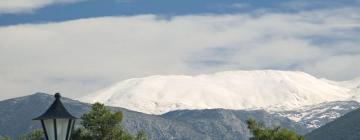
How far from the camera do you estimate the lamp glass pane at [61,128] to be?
1079 inches

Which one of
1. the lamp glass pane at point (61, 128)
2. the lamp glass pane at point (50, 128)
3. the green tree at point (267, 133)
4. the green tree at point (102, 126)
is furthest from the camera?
the green tree at point (267, 133)

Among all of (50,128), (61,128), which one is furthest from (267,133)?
(50,128)

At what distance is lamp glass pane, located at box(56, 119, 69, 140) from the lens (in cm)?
2741

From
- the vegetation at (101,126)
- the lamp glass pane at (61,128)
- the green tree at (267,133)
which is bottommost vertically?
the green tree at (267,133)

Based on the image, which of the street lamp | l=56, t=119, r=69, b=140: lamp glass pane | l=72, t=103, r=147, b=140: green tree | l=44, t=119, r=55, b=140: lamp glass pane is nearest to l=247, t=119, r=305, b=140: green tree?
l=72, t=103, r=147, b=140: green tree

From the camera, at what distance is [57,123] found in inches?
Result: 1084

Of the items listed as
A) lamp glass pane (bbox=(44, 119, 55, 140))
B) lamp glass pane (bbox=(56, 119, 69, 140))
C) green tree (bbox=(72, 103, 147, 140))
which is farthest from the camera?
green tree (bbox=(72, 103, 147, 140))

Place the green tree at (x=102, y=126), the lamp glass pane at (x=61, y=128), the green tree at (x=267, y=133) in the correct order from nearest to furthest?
the lamp glass pane at (x=61, y=128)
the green tree at (x=102, y=126)
the green tree at (x=267, y=133)

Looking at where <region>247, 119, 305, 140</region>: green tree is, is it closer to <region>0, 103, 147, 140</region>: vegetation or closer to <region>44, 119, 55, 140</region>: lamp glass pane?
<region>0, 103, 147, 140</region>: vegetation

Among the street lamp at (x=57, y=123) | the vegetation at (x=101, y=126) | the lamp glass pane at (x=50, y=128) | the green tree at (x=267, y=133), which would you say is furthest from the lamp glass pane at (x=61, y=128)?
the green tree at (x=267, y=133)

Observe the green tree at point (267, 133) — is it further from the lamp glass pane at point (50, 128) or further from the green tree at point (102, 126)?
the lamp glass pane at point (50, 128)

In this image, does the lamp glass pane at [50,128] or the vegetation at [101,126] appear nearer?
the lamp glass pane at [50,128]

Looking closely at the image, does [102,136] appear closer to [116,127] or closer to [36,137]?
[116,127]

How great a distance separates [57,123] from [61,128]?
0.22 m
